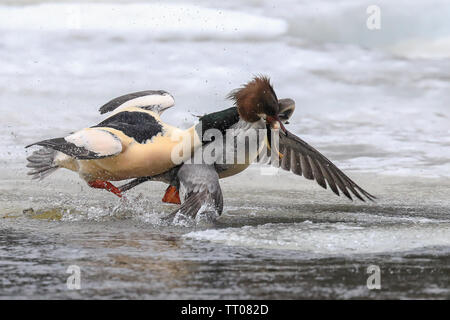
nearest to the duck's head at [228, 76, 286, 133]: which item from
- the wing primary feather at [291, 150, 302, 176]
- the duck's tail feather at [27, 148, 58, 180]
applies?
the wing primary feather at [291, 150, 302, 176]

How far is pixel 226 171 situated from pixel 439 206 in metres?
2.10

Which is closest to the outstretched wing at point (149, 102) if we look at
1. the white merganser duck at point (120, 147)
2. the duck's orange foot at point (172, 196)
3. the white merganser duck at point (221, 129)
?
the white merganser duck at point (120, 147)

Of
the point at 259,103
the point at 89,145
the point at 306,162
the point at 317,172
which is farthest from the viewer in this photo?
the point at 306,162

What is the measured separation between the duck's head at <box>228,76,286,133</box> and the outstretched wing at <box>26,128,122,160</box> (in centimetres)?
110

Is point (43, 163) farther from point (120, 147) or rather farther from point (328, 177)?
point (328, 177)

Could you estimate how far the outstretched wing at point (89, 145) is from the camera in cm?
663

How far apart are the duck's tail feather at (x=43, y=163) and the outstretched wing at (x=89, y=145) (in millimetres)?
999

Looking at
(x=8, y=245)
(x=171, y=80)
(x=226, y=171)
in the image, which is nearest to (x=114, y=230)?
(x=8, y=245)

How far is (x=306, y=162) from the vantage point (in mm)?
Result: 8164

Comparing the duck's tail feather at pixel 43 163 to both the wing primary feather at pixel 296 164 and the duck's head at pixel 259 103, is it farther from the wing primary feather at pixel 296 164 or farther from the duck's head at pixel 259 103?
the wing primary feather at pixel 296 164

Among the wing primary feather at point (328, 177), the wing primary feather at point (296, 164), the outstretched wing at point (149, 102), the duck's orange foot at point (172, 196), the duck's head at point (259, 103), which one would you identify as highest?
the outstretched wing at point (149, 102)

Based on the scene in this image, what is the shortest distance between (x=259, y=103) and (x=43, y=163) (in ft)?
7.85

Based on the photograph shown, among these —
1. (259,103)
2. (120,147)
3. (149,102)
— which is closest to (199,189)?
(120,147)
